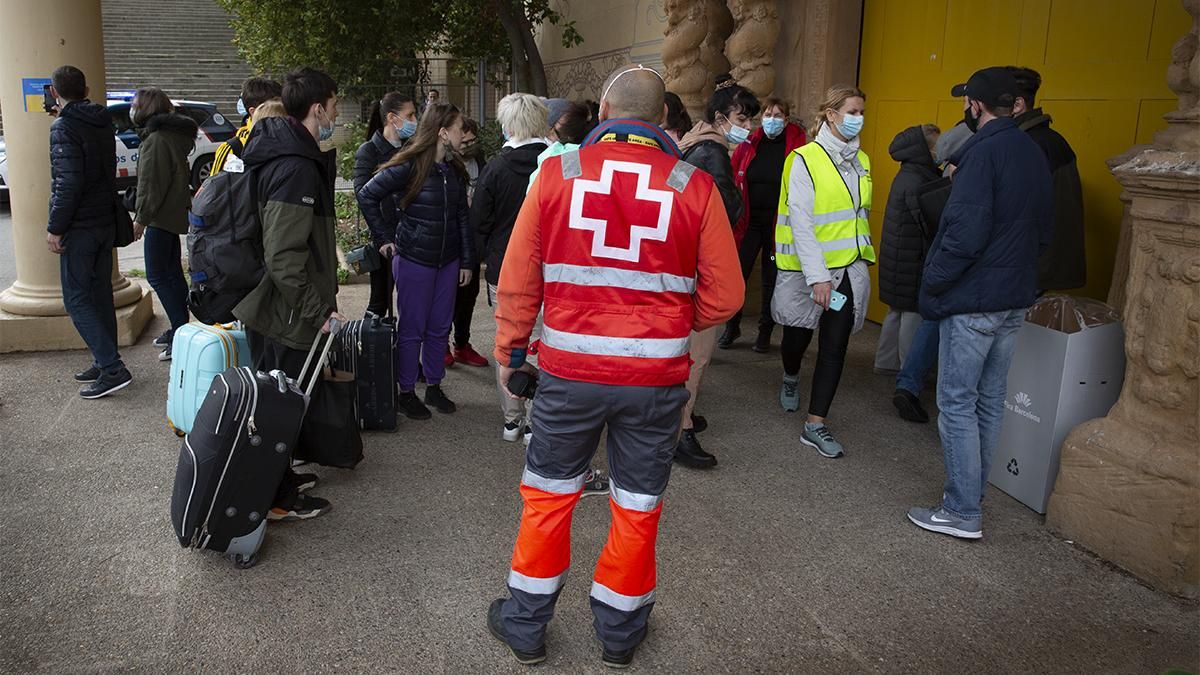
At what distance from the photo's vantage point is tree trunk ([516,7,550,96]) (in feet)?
41.9

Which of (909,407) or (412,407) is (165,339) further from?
(909,407)

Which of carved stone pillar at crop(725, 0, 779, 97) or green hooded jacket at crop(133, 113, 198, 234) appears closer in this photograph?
green hooded jacket at crop(133, 113, 198, 234)

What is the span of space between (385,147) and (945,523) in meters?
3.91

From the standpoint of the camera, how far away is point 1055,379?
160 inches

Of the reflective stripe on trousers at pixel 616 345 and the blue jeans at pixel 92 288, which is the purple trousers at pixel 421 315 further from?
the reflective stripe on trousers at pixel 616 345

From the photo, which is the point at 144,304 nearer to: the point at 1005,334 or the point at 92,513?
the point at 92,513

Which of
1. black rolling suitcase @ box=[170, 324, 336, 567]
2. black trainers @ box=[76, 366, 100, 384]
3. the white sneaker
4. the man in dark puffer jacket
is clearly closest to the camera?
black rolling suitcase @ box=[170, 324, 336, 567]

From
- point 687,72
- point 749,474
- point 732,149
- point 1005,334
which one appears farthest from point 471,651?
point 687,72

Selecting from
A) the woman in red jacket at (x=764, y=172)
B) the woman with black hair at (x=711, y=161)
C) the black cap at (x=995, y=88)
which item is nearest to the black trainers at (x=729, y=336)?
the woman in red jacket at (x=764, y=172)

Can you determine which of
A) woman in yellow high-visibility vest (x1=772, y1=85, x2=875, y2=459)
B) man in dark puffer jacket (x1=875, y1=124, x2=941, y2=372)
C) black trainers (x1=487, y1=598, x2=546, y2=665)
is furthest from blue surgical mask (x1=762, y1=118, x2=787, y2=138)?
black trainers (x1=487, y1=598, x2=546, y2=665)

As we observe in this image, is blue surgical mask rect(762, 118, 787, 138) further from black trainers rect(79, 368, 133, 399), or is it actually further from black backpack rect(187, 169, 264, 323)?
black trainers rect(79, 368, 133, 399)

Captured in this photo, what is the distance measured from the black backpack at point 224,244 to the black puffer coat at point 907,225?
140 inches

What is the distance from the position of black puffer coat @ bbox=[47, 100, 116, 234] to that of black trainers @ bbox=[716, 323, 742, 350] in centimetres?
411

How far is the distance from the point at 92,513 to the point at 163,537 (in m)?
0.45
